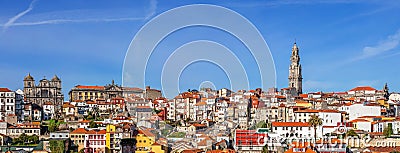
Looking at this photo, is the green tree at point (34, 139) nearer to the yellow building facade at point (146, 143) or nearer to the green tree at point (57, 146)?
the green tree at point (57, 146)

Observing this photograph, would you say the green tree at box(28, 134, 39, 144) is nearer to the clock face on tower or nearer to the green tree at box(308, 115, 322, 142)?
the green tree at box(308, 115, 322, 142)

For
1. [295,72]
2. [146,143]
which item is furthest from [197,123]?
[295,72]

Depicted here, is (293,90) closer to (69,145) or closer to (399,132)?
(399,132)

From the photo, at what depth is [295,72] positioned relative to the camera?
4000 centimetres

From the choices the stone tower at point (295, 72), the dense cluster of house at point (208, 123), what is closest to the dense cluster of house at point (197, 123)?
the dense cluster of house at point (208, 123)

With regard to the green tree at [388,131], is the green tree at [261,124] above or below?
above

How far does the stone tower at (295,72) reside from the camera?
3972 cm

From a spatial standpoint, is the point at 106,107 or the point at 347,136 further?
the point at 106,107

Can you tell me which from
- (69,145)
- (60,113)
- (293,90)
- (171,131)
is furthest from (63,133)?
(293,90)

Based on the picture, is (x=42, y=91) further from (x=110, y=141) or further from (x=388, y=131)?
(x=388, y=131)

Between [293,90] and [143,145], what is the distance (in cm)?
1883

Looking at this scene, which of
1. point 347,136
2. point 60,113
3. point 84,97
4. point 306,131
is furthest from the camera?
point 84,97

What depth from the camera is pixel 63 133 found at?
20359mm

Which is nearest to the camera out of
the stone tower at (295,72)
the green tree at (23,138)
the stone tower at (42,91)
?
the green tree at (23,138)
